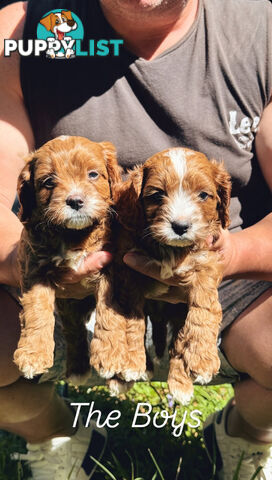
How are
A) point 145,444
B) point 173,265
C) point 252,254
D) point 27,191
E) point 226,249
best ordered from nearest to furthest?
point 173,265 → point 27,191 → point 226,249 → point 252,254 → point 145,444

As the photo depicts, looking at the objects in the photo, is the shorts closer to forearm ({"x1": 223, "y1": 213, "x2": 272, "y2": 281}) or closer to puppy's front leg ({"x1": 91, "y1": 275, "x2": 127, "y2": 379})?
forearm ({"x1": 223, "y1": 213, "x2": 272, "y2": 281})

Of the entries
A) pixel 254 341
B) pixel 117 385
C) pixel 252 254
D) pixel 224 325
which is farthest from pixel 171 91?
pixel 117 385

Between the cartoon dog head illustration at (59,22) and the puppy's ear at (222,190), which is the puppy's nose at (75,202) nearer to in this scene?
the puppy's ear at (222,190)

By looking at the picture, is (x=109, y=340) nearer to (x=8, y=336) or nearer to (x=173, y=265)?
(x=173, y=265)

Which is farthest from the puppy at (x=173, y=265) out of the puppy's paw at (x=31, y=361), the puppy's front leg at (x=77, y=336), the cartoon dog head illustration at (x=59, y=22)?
the cartoon dog head illustration at (x=59, y=22)

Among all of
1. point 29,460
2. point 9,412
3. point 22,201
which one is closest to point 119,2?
point 22,201

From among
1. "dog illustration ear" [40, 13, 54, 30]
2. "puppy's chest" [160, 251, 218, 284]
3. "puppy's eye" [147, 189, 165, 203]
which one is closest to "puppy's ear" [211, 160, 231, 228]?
"puppy's chest" [160, 251, 218, 284]

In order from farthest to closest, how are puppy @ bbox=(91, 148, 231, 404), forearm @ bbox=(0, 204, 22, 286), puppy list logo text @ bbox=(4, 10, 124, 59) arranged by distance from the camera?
puppy list logo text @ bbox=(4, 10, 124, 59), forearm @ bbox=(0, 204, 22, 286), puppy @ bbox=(91, 148, 231, 404)
